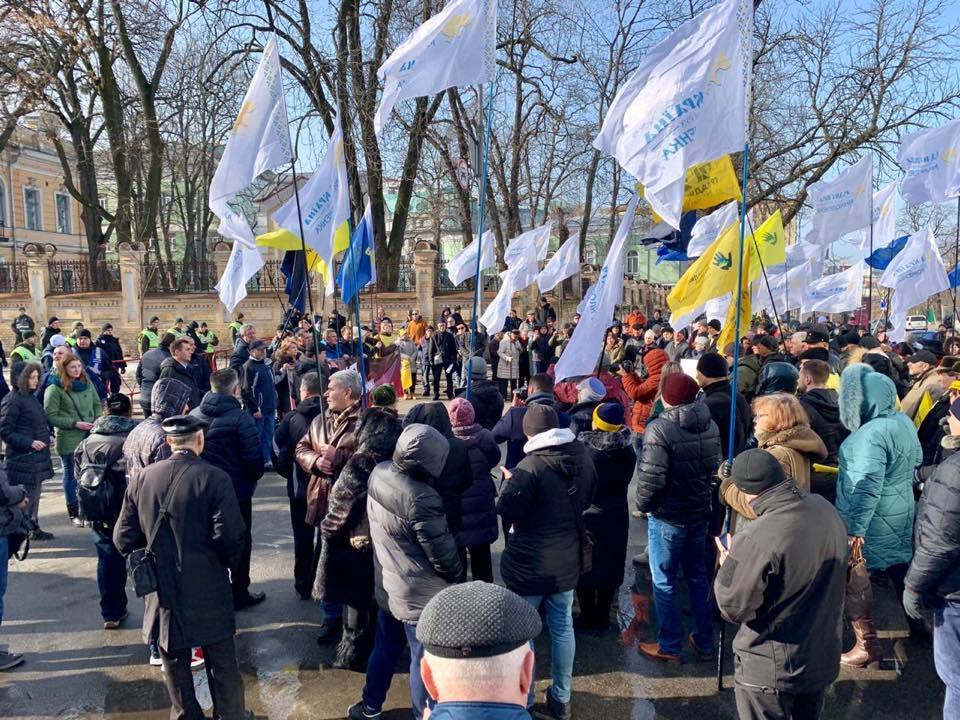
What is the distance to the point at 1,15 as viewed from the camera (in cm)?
1777

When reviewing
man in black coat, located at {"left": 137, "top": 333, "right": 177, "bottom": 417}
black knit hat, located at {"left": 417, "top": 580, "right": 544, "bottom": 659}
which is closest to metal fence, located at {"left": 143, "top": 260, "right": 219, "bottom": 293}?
man in black coat, located at {"left": 137, "top": 333, "right": 177, "bottom": 417}

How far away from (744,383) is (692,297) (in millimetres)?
1076

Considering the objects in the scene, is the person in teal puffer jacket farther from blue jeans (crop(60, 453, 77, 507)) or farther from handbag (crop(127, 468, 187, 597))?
blue jeans (crop(60, 453, 77, 507))

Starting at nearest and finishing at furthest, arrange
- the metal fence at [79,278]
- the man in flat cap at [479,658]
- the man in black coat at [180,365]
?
the man in flat cap at [479,658] < the man in black coat at [180,365] < the metal fence at [79,278]

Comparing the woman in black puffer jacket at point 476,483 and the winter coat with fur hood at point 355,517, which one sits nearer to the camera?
the winter coat with fur hood at point 355,517

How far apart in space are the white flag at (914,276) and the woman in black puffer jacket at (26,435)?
10411 mm

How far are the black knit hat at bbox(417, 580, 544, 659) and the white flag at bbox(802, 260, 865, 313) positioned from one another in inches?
454

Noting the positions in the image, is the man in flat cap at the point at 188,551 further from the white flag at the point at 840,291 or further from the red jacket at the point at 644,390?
the white flag at the point at 840,291

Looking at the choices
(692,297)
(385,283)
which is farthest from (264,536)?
(385,283)

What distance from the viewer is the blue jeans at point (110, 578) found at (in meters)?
4.93

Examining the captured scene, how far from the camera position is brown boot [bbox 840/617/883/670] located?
4512 mm

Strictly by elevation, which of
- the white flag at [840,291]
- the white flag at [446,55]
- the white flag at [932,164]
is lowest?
the white flag at [840,291]

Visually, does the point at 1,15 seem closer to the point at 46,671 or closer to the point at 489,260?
the point at 489,260

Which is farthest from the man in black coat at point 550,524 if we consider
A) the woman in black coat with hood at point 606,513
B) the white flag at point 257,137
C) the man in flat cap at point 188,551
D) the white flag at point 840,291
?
the white flag at point 840,291
